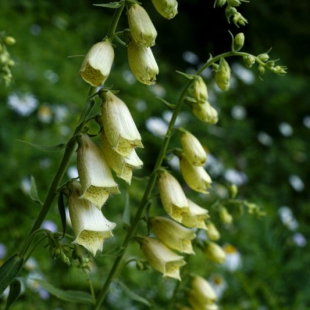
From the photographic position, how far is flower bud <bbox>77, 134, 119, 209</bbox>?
111 cm

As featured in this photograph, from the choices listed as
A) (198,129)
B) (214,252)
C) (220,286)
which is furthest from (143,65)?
(198,129)

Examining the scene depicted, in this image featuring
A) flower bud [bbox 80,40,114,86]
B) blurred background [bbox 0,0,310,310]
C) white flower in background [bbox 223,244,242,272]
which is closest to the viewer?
flower bud [bbox 80,40,114,86]

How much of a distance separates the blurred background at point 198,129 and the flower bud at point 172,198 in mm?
710

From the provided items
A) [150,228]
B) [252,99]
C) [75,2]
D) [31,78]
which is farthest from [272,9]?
[150,228]

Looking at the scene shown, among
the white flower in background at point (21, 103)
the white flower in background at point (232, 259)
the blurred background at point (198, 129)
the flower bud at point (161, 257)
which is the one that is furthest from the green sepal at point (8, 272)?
the white flower in background at point (21, 103)

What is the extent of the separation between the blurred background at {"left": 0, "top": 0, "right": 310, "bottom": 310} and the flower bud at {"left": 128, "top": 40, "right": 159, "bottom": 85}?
894 mm

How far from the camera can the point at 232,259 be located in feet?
9.20

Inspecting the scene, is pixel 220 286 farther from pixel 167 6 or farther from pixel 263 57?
pixel 167 6

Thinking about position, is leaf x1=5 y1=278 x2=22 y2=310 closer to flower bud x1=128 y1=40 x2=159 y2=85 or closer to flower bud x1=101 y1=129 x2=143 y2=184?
flower bud x1=101 y1=129 x2=143 y2=184

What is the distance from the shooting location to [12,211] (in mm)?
2602

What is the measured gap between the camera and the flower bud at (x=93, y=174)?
111 centimetres

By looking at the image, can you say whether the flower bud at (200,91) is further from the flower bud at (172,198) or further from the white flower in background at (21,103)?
the white flower in background at (21,103)

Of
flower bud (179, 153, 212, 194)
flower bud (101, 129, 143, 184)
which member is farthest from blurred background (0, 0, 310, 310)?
flower bud (101, 129, 143, 184)

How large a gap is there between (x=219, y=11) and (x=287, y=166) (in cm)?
168
